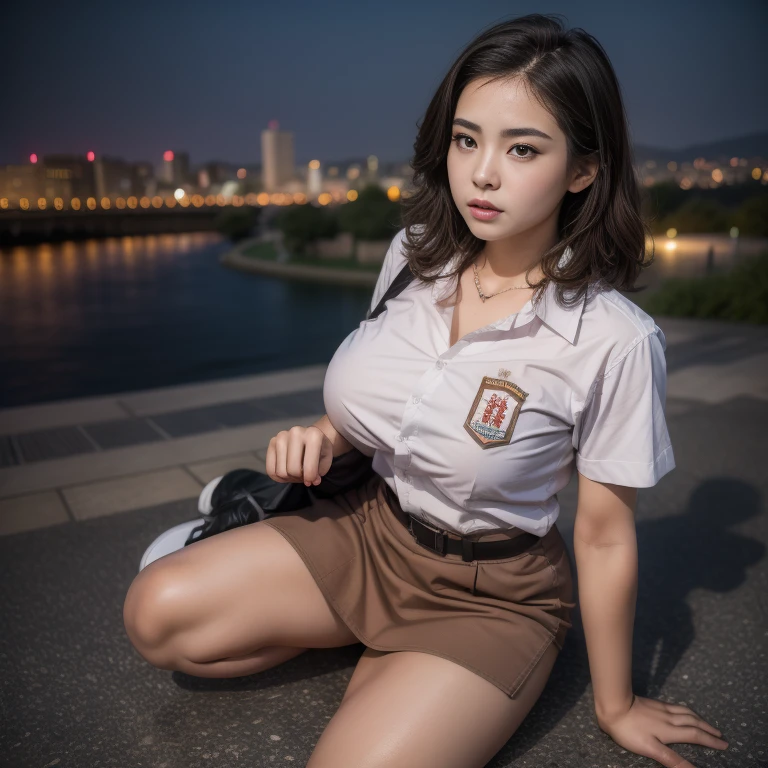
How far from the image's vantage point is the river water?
664 inches

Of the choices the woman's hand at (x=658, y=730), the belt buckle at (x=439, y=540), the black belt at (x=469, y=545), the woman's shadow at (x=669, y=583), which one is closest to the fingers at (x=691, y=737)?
the woman's hand at (x=658, y=730)

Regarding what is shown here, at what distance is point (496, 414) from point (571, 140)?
49 cm

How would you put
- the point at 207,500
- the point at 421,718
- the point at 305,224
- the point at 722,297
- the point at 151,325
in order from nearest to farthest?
the point at 421,718
the point at 207,500
the point at 722,297
the point at 151,325
the point at 305,224

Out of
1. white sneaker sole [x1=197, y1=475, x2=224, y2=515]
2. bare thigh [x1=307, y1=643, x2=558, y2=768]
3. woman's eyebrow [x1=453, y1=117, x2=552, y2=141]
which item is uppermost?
woman's eyebrow [x1=453, y1=117, x2=552, y2=141]

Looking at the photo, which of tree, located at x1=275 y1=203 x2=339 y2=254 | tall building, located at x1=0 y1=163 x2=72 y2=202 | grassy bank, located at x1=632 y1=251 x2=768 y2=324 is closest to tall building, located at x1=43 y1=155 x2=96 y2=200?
tall building, located at x1=0 y1=163 x2=72 y2=202

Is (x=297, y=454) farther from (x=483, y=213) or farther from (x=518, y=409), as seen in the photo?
(x=483, y=213)

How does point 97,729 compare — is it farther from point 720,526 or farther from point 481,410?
point 720,526

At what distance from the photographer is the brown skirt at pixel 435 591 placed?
143cm

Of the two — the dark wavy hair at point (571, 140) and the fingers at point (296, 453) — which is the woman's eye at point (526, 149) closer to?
the dark wavy hair at point (571, 140)

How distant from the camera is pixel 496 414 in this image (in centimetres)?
138

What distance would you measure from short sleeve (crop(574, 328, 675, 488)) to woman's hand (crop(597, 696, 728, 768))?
0.51 metres

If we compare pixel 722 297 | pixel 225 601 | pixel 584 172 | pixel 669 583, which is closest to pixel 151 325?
pixel 722 297

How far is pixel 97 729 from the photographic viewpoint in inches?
64.8

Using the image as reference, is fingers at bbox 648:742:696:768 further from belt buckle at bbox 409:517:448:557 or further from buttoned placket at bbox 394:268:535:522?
buttoned placket at bbox 394:268:535:522
